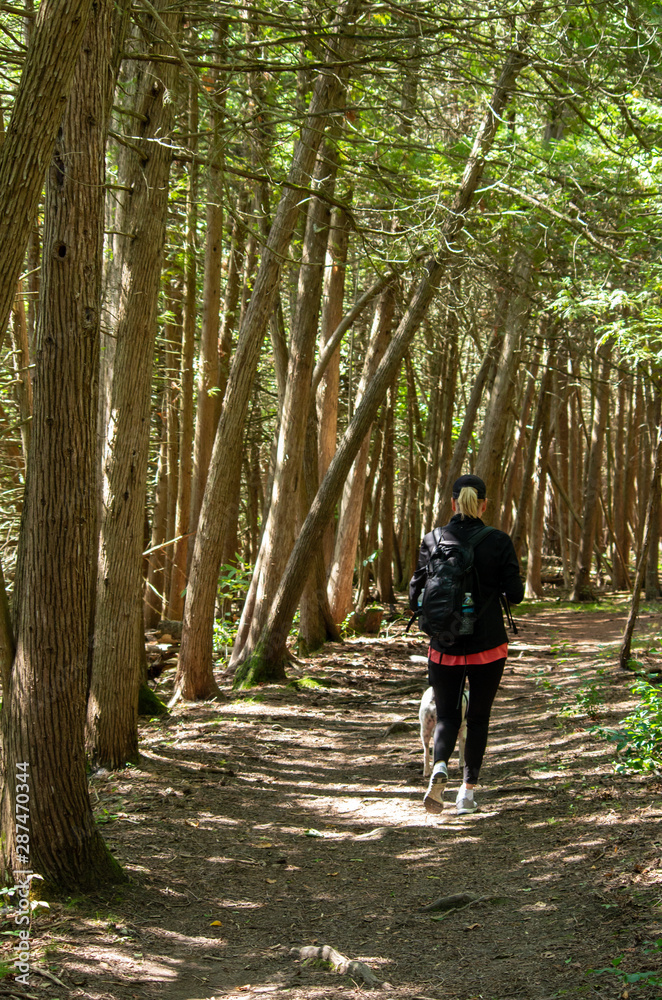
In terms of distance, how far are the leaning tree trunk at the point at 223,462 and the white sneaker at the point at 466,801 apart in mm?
4214

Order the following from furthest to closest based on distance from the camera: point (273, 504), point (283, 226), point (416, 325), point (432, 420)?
point (432, 420) → point (273, 504) → point (416, 325) → point (283, 226)

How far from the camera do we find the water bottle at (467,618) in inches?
199

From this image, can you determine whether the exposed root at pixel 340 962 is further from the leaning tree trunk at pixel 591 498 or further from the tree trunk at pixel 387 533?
the leaning tree trunk at pixel 591 498

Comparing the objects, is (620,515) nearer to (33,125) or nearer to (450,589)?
(450,589)

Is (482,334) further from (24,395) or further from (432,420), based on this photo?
(24,395)

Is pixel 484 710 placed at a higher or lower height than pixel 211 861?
higher

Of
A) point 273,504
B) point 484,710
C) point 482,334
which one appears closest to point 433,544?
point 484,710

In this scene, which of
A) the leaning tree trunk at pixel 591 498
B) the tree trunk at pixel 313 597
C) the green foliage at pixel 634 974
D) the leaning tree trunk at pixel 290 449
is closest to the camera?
the green foliage at pixel 634 974

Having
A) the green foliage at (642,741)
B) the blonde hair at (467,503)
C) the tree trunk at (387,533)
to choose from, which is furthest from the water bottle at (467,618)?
the tree trunk at (387,533)

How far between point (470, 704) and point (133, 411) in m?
3.37

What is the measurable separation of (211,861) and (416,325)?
6.97 m

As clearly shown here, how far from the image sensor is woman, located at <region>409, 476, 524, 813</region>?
5.14 m

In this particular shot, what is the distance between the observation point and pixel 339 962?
11.5 ft

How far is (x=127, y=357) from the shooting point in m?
6.52
